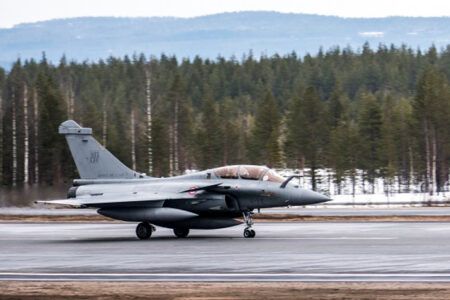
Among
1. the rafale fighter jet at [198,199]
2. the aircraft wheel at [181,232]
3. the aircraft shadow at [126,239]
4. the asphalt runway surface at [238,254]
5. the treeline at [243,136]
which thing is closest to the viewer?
the asphalt runway surface at [238,254]

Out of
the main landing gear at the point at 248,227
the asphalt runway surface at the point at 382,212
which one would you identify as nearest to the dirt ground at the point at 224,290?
the main landing gear at the point at 248,227

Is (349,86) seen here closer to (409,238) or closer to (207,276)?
(409,238)

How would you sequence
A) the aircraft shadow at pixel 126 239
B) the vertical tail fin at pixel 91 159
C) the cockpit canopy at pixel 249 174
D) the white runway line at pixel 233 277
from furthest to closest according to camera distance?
the vertical tail fin at pixel 91 159, the cockpit canopy at pixel 249 174, the aircraft shadow at pixel 126 239, the white runway line at pixel 233 277

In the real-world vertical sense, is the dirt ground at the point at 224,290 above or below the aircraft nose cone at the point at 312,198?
below

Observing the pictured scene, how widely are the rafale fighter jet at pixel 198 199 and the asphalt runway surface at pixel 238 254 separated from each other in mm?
530

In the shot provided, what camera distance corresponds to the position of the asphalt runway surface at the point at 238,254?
1988cm

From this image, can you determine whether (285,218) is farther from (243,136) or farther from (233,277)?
(243,136)

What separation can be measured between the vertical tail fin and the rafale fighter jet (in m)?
0.89

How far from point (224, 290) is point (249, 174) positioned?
13016mm

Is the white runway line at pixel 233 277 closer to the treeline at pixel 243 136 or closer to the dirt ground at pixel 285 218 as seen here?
the dirt ground at pixel 285 218

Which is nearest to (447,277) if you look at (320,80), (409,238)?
(409,238)

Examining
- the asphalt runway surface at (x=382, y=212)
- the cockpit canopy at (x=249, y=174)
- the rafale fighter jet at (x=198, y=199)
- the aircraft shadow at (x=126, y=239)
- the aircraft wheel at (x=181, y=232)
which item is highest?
the cockpit canopy at (x=249, y=174)

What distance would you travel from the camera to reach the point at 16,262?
23.4m

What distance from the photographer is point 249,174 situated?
30.4m
